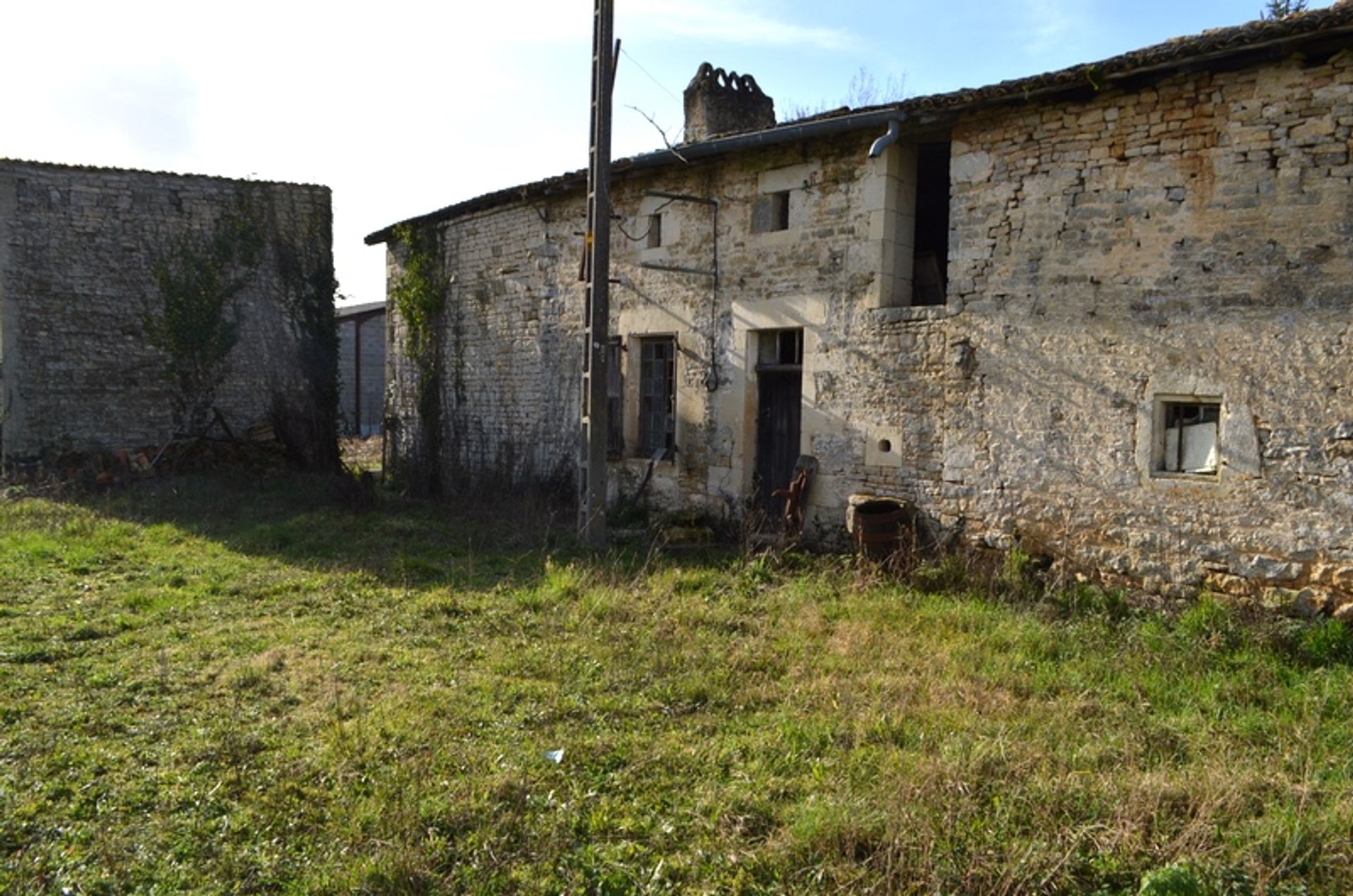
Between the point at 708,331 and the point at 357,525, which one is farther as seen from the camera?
the point at 357,525

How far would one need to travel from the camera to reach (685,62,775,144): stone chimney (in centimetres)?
1286

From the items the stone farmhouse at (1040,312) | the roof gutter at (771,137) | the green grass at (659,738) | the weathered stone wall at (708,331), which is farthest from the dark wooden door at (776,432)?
the roof gutter at (771,137)

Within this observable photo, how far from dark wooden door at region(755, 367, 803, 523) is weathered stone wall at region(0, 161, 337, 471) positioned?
29.2 ft

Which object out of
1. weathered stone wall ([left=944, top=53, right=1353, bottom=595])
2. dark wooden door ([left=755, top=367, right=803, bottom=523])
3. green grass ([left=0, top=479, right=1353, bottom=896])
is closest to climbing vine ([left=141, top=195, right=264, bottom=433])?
green grass ([left=0, top=479, right=1353, bottom=896])

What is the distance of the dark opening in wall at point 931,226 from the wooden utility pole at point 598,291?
3.19 metres

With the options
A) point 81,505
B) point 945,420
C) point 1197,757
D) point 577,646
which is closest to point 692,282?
point 945,420

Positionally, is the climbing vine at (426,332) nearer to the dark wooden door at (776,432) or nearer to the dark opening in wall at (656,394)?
the dark opening in wall at (656,394)

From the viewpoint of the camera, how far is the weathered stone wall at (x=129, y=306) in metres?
14.8

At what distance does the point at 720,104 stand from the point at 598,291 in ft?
14.3

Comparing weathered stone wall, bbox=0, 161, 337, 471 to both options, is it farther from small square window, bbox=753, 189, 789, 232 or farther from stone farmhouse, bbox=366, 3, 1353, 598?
small square window, bbox=753, 189, 789, 232

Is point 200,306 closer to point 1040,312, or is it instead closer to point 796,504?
point 796,504

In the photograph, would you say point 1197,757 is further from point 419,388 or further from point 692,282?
point 419,388

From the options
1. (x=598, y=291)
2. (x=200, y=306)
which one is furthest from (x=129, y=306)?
(x=598, y=291)

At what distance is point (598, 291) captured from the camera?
1005cm
